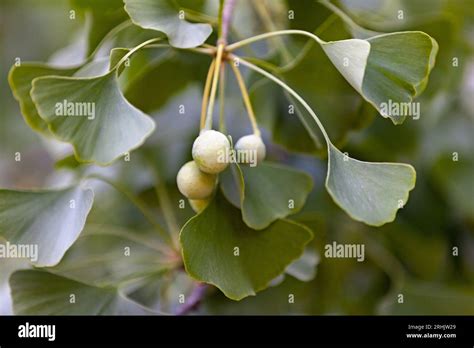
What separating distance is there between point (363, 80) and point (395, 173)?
0.39 feet

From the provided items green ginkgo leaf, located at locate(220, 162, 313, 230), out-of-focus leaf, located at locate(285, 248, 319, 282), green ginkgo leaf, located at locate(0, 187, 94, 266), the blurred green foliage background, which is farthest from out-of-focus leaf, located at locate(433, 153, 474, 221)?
green ginkgo leaf, located at locate(0, 187, 94, 266)

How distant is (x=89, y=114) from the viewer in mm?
795

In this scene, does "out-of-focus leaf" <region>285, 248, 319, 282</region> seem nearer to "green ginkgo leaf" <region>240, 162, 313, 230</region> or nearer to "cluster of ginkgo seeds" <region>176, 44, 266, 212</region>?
"green ginkgo leaf" <region>240, 162, 313, 230</region>

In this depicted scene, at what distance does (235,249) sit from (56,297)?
0.29 m

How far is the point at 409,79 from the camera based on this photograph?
0.78 m

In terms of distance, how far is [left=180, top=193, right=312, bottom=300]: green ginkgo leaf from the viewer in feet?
2.60

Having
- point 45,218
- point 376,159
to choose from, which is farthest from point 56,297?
point 376,159

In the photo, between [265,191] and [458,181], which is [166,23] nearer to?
[265,191]

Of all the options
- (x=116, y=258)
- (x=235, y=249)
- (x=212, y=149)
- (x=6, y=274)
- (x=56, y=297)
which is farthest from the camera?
(x=6, y=274)

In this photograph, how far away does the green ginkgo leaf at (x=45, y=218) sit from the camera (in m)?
0.82

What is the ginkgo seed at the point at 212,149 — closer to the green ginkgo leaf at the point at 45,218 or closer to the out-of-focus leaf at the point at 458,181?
the green ginkgo leaf at the point at 45,218

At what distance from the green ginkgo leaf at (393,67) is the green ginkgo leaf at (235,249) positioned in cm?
20

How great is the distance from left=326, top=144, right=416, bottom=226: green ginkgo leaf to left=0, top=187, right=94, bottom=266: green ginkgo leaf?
314mm

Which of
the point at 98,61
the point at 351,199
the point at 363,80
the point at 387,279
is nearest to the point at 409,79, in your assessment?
the point at 363,80
